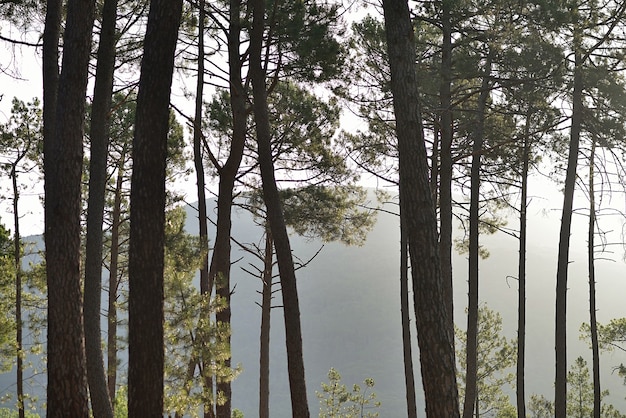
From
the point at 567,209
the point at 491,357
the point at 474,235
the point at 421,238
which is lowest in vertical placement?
the point at 491,357

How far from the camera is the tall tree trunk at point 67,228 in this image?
17.0 ft

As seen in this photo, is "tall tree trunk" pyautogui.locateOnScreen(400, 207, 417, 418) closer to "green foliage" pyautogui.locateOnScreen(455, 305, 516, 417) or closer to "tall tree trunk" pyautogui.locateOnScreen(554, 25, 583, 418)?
"tall tree trunk" pyautogui.locateOnScreen(554, 25, 583, 418)

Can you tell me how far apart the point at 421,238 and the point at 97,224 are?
3.48 metres

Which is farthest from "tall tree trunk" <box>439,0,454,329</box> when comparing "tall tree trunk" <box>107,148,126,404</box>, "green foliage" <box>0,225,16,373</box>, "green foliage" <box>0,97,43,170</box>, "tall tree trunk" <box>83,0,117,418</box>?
"green foliage" <box>0,225,16,373</box>

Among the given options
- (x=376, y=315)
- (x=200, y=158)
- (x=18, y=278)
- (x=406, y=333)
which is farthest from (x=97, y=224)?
(x=376, y=315)

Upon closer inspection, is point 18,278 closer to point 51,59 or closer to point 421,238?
point 51,59

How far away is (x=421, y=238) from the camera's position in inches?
187

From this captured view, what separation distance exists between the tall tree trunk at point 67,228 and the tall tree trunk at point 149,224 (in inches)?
34.4

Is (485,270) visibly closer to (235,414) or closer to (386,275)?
(386,275)

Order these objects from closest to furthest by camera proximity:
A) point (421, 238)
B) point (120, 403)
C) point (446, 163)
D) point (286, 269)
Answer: point (421, 238) < point (286, 269) < point (446, 163) < point (120, 403)

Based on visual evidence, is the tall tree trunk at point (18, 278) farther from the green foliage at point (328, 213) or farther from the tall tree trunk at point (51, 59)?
the tall tree trunk at point (51, 59)

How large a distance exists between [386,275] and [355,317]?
1255cm

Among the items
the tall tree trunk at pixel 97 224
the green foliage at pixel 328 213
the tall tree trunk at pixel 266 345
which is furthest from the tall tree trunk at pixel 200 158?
the green foliage at pixel 328 213

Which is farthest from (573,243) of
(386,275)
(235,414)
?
(235,414)
